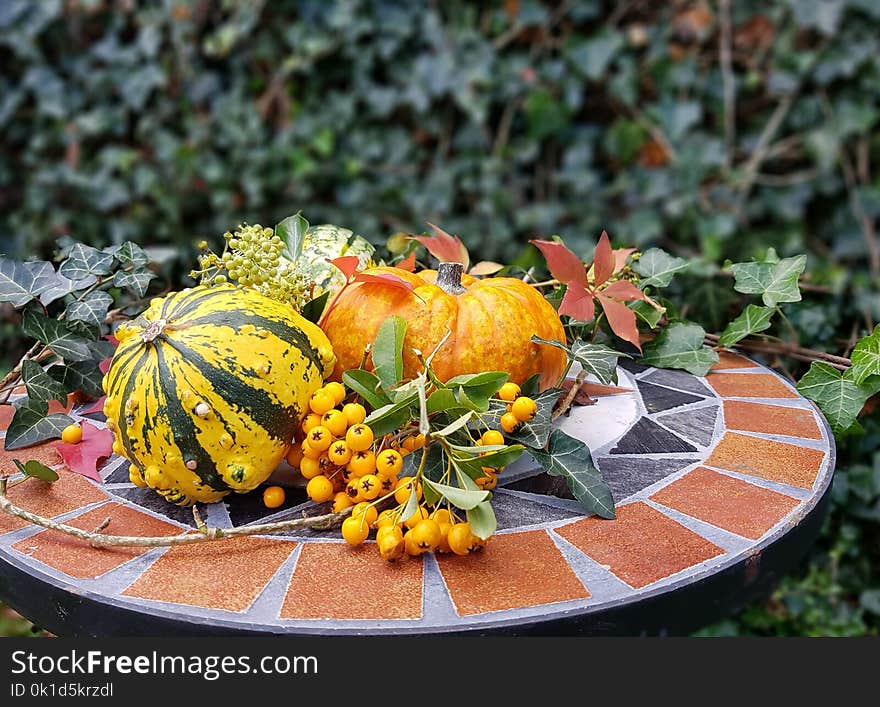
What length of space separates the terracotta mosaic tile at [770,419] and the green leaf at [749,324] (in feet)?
0.56

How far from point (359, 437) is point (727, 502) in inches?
20.2

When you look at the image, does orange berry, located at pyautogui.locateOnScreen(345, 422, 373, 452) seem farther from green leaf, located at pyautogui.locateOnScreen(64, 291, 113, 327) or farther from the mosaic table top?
green leaf, located at pyautogui.locateOnScreen(64, 291, 113, 327)

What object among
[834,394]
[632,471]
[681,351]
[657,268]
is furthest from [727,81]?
[632,471]

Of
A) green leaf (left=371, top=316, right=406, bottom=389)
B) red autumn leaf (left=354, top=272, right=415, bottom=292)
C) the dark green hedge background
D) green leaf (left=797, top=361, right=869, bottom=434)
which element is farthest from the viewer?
the dark green hedge background

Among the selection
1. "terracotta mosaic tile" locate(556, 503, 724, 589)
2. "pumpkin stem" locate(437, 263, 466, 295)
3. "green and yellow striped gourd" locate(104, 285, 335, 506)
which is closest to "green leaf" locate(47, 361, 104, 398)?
"green and yellow striped gourd" locate(104, 285, 335, 506)

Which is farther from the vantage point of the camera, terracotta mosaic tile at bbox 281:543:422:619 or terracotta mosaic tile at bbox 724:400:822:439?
terracotta mosaic tile at bbox 724:400:822:439

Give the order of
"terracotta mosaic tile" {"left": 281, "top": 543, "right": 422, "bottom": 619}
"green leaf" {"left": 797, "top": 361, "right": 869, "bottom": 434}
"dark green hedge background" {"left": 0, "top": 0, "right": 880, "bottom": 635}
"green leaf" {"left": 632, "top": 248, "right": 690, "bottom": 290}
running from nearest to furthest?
"terracotta mosaic tile" {"left": 281, "top": 543, "right": 422, "bottom": 619}, "green leaf" {"left": 797, "top": 361, "right": 869, "bottom": 434}, "green leaf" {"left": 632, "top": 248, "right": 690, "bottom": 290}, "dark green hedge background" {"left": 0, "top": 0, "right": 880, "bottom": 635}

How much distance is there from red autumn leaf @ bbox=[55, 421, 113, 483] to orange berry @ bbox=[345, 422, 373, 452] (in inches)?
17.0

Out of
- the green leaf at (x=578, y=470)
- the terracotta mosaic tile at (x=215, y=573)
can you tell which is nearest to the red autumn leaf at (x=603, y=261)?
the green leaf at (x=578, y=470)

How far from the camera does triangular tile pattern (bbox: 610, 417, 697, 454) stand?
50.2 inches

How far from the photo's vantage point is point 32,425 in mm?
1312

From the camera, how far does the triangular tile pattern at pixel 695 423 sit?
1.33m

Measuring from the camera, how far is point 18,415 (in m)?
1.30

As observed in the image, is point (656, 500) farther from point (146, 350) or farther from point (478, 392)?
point (146, 350)
